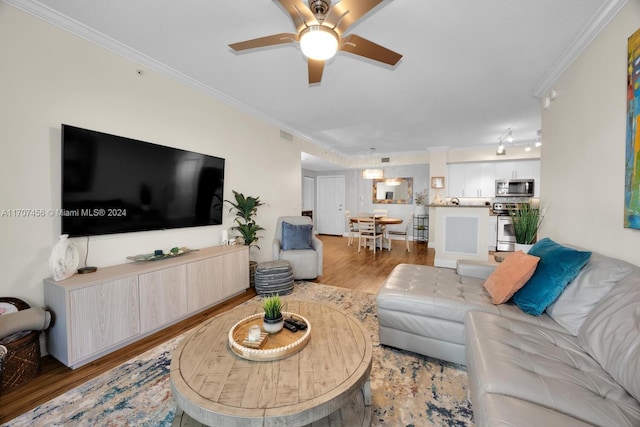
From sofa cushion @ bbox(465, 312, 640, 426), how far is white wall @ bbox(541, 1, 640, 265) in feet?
2.75

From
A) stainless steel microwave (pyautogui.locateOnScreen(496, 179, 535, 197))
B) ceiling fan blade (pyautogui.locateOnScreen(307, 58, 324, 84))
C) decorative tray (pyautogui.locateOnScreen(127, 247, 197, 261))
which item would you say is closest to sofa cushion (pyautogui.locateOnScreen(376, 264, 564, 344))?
ceiling fan blade (pyautogui.locateOnScreen(307, 58, 324, 84))

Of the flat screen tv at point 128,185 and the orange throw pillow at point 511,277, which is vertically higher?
the flat screen tv at point 128,185

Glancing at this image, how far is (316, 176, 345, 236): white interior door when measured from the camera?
27.6 ft

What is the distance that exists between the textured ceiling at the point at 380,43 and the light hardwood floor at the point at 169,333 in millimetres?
2638

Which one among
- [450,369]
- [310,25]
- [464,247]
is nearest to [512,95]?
[464,247]

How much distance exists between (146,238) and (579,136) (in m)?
4.27

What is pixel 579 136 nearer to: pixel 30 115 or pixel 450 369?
pixel 450 369

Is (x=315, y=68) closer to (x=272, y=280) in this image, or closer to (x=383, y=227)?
(x=272, y=280)

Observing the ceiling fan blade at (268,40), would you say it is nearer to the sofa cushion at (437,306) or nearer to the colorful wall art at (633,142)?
the sofa cushion at (437,306)

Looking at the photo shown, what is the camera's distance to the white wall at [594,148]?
171 centimetres

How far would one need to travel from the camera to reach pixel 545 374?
3.85ft

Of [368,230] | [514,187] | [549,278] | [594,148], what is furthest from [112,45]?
[514,187]

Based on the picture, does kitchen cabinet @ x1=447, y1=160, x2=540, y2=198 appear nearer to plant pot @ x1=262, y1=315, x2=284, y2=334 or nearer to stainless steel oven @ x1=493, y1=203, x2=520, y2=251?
stainless steel oven @ x1=493, y1=203, x2=520, y2=251

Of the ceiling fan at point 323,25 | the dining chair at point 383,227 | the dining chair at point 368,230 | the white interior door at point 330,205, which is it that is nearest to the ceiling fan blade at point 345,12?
the ceiling fan at point 323,25
